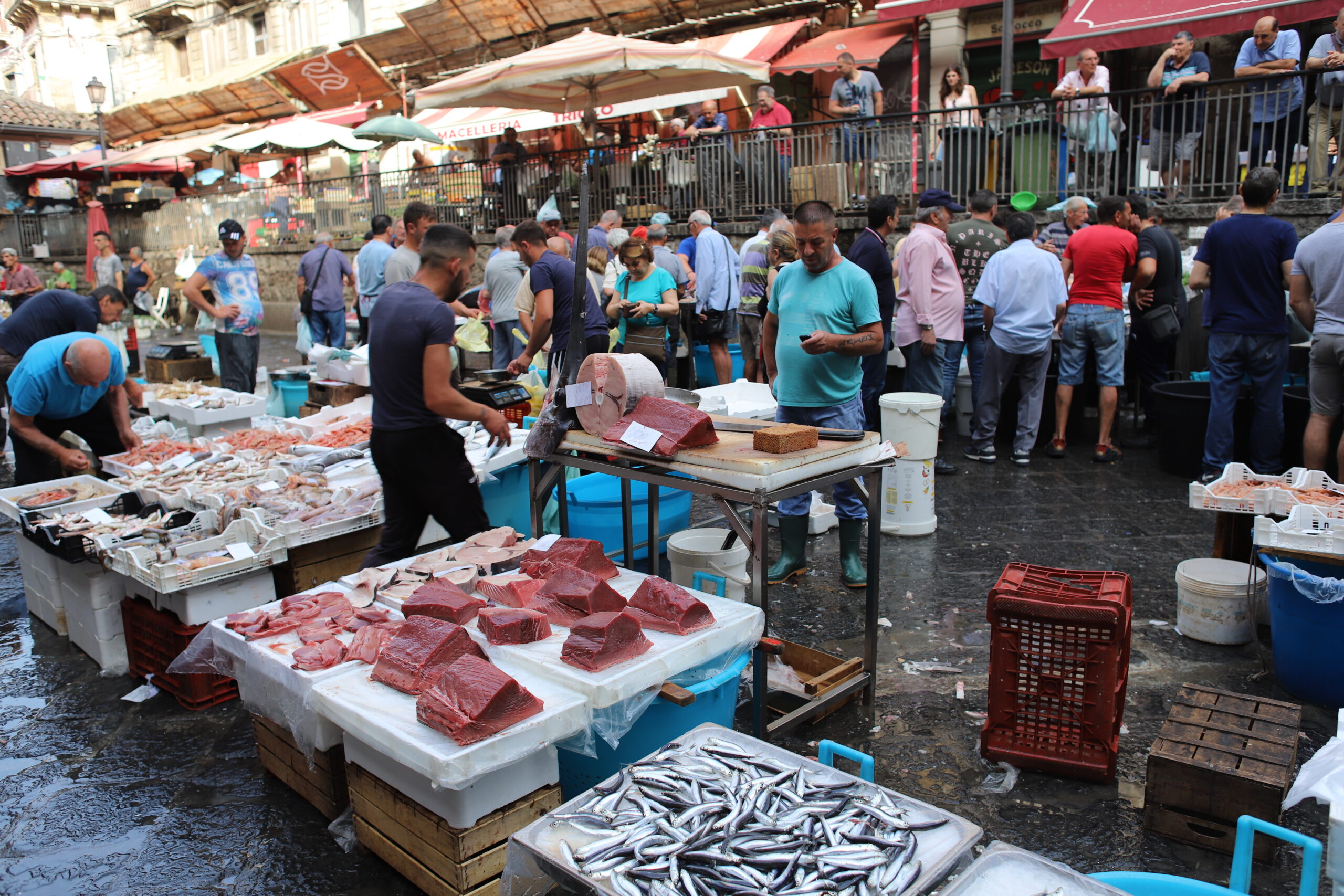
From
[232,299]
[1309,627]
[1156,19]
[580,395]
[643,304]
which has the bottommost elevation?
[1309,627]

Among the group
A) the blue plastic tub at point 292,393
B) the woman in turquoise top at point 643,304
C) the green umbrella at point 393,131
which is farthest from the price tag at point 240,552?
the green umbrella at point 393,131

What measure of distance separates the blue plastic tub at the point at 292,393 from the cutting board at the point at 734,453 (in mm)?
6809

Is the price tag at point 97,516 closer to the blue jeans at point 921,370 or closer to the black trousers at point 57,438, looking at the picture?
the black trousers at point 57,438

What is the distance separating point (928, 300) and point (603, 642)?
6.03m

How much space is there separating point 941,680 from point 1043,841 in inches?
51.4

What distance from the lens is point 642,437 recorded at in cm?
412

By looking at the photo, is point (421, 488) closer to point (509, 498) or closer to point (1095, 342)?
point (509, 498)

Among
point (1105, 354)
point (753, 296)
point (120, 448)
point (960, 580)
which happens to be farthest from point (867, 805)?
point (753, 296)

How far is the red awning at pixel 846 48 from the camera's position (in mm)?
16391

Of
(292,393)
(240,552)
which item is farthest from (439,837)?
(292,393)

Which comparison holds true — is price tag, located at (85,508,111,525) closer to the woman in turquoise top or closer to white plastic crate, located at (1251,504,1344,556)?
the woman in turquoise top

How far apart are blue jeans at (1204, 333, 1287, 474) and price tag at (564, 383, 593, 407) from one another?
5.38m

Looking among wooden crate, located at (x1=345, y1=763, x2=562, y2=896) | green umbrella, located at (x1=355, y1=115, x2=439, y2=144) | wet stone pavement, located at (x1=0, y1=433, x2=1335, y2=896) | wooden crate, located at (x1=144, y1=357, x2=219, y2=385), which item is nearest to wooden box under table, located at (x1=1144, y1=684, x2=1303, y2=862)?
wet stone pavement, located at (x1=0, y1=433, x2=1335, y2=896)

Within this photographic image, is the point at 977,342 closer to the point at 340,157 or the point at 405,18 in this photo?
the point at 405,18
